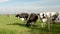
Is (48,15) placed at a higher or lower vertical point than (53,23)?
higher

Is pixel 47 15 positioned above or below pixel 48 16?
above

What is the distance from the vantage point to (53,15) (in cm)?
2197

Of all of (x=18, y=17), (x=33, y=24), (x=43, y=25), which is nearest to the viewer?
(x=43, y=25)

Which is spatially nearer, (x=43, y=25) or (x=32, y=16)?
(x=43, y=25)

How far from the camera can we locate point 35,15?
84.0 ft

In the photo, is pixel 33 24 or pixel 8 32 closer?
pixel 8 32

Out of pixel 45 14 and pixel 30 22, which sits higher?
pixel 45 14

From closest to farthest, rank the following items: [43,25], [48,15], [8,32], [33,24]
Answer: [8,32] → [48,15] → [43,25] → [33,24]

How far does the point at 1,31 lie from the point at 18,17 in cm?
1679

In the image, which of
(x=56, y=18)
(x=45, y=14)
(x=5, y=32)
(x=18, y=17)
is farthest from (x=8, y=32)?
(x=18, y=17)

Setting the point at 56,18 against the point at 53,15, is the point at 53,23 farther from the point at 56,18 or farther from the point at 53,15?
the point at 53,15

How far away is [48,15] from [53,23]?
15.1 feet

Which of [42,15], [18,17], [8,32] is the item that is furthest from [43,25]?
[18,17]

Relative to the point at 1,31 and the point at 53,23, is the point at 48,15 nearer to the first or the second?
the point at 53,23
